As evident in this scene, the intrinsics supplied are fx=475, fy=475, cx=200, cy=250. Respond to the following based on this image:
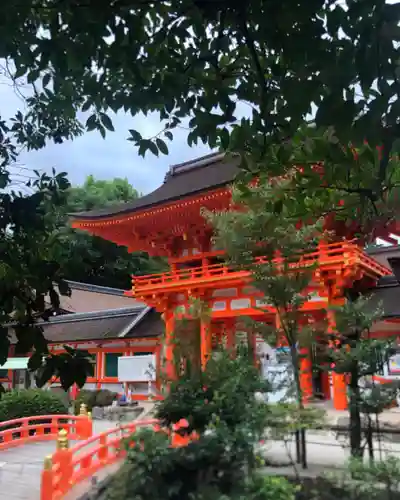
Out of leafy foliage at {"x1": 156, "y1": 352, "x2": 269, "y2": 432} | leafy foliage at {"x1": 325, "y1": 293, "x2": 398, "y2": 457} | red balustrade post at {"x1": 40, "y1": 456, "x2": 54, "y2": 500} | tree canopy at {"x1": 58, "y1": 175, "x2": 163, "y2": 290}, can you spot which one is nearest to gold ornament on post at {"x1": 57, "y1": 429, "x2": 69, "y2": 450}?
red balustrade post at {"x1": 40, "y1": 456, "x2": 54, "y2": 500}

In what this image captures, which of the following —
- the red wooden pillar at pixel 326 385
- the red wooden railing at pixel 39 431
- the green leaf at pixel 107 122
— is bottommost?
the red wooden railing at pixel 39 431

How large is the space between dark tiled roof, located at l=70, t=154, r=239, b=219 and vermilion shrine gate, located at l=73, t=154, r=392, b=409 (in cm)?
3

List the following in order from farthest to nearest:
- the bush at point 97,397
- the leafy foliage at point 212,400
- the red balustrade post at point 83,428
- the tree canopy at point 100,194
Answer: the tree canopy at point 100,194 < the bush at point 97,397 < the red balustrade post at point 83,428 < the leafy foliage at point 212,400

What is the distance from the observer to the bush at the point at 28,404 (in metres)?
10.7

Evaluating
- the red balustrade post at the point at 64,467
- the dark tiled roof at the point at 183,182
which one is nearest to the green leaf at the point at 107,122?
the red balustrade post at the point at 64,467

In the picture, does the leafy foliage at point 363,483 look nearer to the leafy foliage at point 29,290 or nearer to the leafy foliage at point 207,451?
the leafy foliage at point 207,451

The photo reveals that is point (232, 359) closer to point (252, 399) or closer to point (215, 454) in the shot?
point (252, 399)

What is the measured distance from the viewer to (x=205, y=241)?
473 inches

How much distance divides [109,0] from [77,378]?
48.1 inches

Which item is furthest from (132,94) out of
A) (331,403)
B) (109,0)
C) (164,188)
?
(164,188)

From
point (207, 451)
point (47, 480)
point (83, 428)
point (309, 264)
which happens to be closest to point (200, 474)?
point (207, 451)

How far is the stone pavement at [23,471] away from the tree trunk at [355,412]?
81.6 inches

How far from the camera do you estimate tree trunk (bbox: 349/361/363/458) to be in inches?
183

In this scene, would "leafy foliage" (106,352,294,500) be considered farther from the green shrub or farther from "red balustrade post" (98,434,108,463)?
the green shrub
